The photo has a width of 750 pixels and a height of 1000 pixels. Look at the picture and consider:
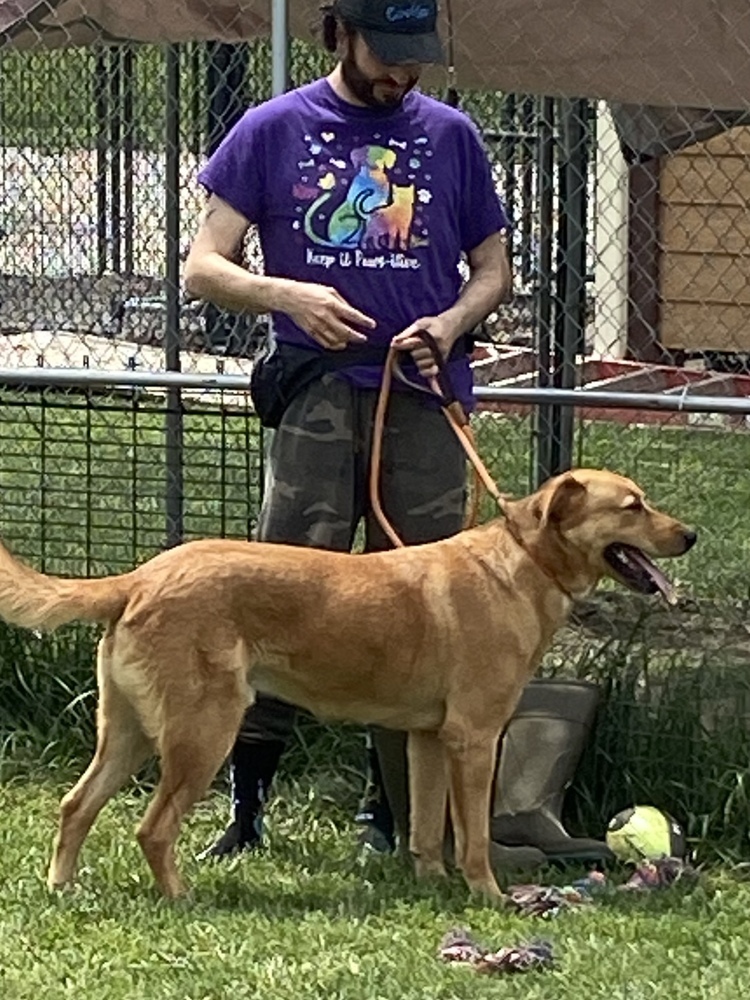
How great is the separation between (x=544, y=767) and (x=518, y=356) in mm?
4660

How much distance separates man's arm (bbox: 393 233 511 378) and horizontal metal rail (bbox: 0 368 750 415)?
39 cm

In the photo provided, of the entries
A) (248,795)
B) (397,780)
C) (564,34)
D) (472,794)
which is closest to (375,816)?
(397,780)

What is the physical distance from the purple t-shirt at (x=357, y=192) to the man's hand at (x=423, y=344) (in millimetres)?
109

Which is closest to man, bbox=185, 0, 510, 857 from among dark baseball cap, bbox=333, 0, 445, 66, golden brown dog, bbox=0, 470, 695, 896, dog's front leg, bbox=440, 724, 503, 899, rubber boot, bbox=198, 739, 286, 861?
dark baseball cap, bbox=333, 0, 445, 66

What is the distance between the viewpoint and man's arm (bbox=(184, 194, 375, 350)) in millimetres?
4668

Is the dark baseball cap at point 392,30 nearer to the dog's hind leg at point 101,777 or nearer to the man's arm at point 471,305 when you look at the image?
the man's arm at point 471,305

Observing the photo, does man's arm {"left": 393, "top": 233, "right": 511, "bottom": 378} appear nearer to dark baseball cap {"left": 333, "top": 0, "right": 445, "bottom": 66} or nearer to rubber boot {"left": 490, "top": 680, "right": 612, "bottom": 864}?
dark baseball cap {"left": 333, "top": 0, "right": 445, "bottom": 66}

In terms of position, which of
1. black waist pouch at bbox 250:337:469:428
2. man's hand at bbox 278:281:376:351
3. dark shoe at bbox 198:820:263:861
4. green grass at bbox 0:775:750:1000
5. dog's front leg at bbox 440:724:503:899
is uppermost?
man's hand at bbox 278:281:376:351

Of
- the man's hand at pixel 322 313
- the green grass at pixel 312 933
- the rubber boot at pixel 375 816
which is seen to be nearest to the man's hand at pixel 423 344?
the man's hand at pixel 322 313

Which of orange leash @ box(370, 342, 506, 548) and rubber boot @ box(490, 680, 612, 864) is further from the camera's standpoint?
rubber boot @ box(490, 680, 612, 864)

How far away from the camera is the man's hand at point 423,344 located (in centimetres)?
479

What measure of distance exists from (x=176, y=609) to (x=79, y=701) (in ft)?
4.50

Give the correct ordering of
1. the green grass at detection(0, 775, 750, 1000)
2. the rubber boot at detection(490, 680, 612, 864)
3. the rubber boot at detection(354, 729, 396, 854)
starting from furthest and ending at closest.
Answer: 1. the rubber boot at detection(354, 729, 396, 854)
2. the rubber boot at detection(490, 680, 612, 864)
3. the green grass at detection(0, 775, 750, 1000)

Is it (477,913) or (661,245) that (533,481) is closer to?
(477,913)
